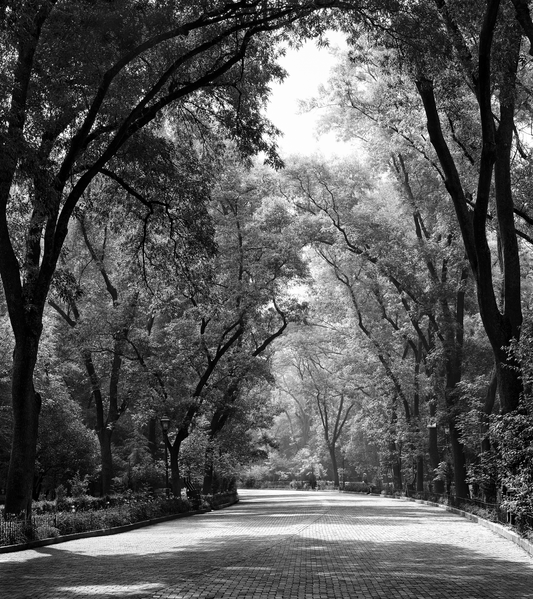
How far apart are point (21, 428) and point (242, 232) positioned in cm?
1962

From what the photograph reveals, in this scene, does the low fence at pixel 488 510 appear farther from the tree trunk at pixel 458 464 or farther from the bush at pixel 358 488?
the bush at pixel 358 488

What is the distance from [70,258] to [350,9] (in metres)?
24.6

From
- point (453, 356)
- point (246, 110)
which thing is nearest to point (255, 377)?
point (453, 356)

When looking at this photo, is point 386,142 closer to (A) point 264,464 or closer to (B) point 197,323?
(B) point 197,323

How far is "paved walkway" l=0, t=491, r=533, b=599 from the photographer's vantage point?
333 inches

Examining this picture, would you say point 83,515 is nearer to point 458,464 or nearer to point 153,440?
point 458,464

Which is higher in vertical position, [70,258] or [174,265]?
[70,258]

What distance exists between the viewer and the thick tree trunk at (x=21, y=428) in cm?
1502

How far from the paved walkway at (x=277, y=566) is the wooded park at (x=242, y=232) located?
2.24 metres

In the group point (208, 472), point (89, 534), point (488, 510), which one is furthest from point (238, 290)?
point (89, 534)

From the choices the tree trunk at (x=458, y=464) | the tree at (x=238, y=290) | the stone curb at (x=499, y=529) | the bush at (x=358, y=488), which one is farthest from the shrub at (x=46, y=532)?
the bush at (x=358, y=488)

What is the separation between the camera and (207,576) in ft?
31.6

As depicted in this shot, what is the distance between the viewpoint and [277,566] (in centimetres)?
1073

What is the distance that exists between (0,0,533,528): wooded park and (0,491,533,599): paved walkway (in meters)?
2.24
